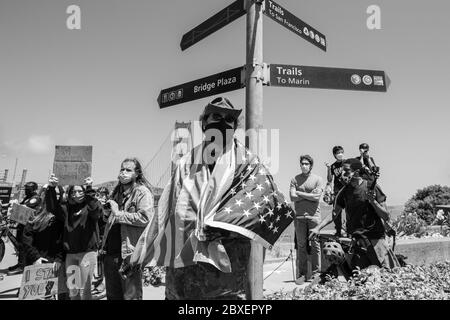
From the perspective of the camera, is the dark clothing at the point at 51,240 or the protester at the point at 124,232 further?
the dark clothing at the point at 51,240

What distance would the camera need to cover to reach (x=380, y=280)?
3799 mm

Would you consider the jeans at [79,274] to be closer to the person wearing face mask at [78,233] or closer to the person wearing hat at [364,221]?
the person wearing face mask at [78,233]

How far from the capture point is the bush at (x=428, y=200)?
22250 millimetres

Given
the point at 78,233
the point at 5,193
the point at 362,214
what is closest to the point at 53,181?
the point at 78,233

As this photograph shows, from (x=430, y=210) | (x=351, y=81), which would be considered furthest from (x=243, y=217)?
(x=430, y=210)

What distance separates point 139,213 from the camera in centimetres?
386

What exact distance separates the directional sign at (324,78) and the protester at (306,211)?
2355mm

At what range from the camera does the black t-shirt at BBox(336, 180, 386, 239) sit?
4.15m

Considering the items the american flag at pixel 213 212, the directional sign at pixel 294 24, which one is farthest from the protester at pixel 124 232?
the directional sign at pixel 294 24

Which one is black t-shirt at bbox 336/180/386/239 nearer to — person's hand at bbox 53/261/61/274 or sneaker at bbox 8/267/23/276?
person's hand at bbox 53/261/61/274
